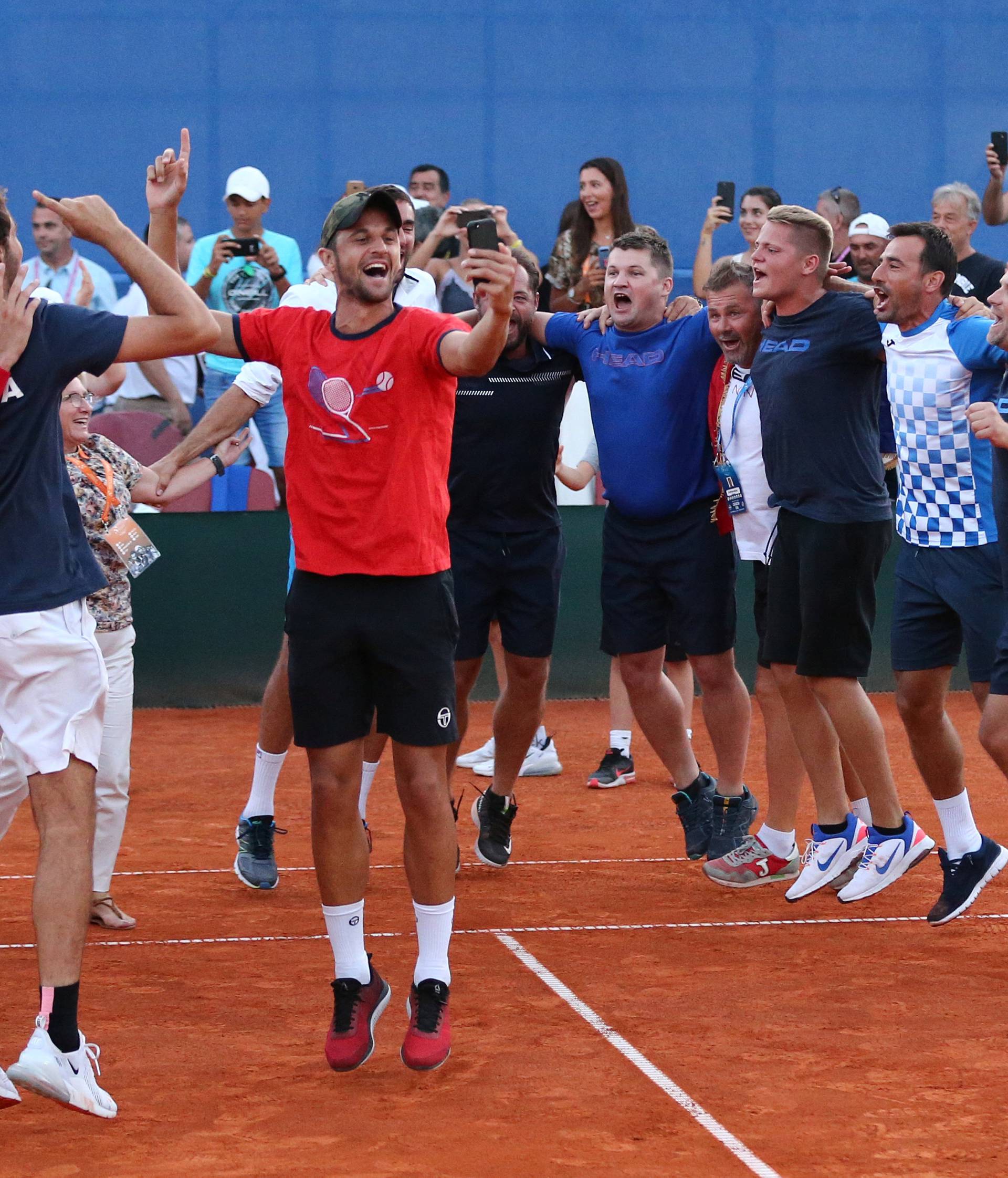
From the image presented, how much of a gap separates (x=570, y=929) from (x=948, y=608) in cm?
180

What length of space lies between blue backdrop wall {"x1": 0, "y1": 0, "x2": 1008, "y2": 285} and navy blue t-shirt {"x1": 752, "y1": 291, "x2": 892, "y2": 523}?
973 centimetres

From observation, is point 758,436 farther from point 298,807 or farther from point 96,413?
point 96,413

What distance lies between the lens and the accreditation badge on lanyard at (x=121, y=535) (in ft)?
19.1

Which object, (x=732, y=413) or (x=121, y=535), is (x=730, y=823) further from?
(x=121, y=535)

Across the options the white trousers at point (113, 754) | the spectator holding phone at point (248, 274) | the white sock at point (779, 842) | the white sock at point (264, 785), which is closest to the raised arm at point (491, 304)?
the white trousers at point (113, 754)

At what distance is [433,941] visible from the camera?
184 inches

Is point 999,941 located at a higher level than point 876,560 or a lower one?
lower

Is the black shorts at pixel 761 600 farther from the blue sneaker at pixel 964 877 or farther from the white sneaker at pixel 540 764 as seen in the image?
the white sneaker at pixel 540 764

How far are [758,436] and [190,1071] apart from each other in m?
3.28

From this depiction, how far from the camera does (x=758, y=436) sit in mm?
6480

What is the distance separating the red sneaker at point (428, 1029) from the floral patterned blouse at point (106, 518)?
6.33 ft

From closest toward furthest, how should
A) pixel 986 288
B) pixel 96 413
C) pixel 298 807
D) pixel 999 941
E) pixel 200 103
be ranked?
pixel 999 941
pixel 298 807
pixel 986 288
pixel 96 413
pixel 200 103

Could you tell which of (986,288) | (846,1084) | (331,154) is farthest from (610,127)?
(846,1084)

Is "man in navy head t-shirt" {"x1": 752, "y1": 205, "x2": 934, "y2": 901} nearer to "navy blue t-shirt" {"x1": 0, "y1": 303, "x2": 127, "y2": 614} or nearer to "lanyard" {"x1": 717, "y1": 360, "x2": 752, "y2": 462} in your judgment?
"lanyard" {"x1": 717, "y1": 360, "x2": 752, "y2": 462}
